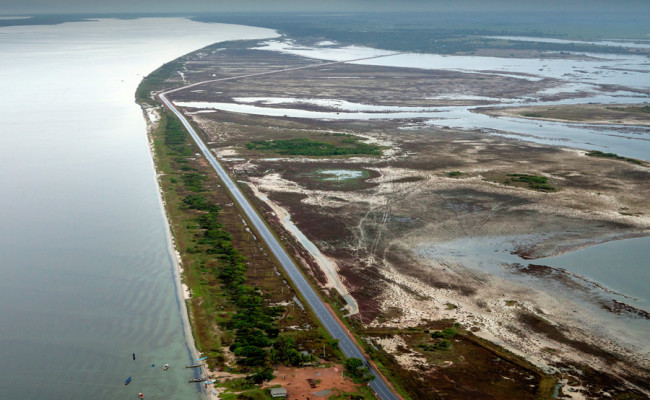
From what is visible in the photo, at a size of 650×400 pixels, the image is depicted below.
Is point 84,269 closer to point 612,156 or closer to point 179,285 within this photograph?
point 179,285

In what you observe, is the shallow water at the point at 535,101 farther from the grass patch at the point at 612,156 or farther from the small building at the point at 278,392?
the small building at the point at 278,392

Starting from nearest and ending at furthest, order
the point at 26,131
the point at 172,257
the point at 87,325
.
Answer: the point at 87,325 < the point at 172,257 < the point at 26,131

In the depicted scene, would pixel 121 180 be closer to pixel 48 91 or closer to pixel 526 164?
pixel 526 164

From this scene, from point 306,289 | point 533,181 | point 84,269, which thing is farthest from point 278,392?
point 533,181

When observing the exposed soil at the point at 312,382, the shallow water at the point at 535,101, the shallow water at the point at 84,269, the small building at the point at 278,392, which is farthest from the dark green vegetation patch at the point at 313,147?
the small building at the point at 278,392

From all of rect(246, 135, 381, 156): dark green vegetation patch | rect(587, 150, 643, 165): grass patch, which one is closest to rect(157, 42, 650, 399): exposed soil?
rect(587, 150, 643, 165): grass patch

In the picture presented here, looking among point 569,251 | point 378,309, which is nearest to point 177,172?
point 378,309
